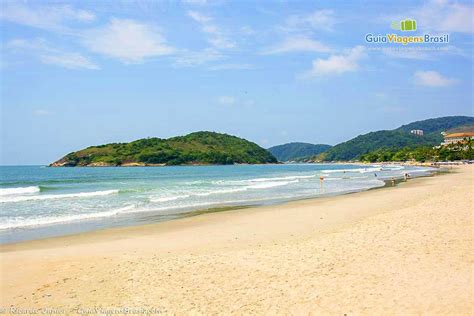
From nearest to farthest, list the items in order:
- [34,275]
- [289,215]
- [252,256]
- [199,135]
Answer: [34,275] → [252,256] → [289,215] → [199,135]

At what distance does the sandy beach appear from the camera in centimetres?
620

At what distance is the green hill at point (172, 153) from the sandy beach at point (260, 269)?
14120 cm

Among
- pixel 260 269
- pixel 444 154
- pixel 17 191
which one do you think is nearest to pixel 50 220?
pixel 260 269

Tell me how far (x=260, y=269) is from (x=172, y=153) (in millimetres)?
155765

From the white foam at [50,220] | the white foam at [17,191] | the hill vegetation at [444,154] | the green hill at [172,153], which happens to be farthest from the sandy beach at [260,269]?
the green hill at [172,153]

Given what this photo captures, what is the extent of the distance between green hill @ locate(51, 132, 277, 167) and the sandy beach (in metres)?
141

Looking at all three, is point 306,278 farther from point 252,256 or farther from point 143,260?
point 143,260

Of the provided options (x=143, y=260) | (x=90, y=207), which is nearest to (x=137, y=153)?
(x=90, y=207)

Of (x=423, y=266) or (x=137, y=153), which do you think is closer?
(x=423, y=266)

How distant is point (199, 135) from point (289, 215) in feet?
606

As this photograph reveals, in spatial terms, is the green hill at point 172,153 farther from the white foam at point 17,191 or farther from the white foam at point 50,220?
the white foam at point 50,220

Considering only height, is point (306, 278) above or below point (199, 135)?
below

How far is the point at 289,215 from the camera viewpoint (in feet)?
55.1

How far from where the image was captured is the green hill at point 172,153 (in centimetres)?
15088
